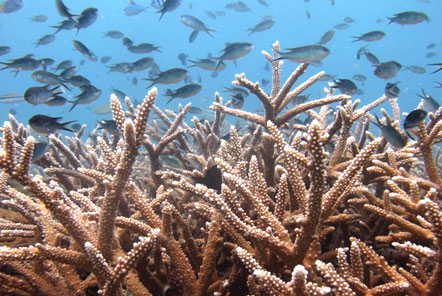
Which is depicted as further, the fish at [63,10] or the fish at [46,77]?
the fish at [46,77]

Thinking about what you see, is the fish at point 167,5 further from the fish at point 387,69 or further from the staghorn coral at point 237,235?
the staghorn coral at point 237,235

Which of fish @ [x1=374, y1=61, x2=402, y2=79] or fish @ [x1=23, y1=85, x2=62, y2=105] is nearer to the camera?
fish @ [x1=23, y1=85, x2=62, y2=105]

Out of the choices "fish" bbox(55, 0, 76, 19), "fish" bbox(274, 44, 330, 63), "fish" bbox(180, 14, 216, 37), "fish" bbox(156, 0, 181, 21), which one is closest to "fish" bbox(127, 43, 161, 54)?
"fish" bbox(180, 14, 216, 37)

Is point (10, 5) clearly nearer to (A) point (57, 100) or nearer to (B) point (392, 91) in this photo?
(A) point (57, 100)

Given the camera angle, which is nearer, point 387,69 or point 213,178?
point 213,178

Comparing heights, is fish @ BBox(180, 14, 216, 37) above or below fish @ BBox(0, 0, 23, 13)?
above

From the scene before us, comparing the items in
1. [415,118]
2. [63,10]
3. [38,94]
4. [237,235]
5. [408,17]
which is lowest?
[38,94]

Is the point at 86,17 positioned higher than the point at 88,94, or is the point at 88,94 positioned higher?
the point at 86,17

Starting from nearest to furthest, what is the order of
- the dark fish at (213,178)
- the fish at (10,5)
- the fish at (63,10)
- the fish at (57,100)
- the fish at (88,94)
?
1. the dark fish at (213,178)
2. the fish at (57,100)
3. the fish at (88,94)
4. the fish at (63,10)
5. the fish at (10,5)

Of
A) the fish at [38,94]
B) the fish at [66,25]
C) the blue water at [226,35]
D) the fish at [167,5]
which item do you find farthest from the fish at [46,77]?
the blue water at [226,35]

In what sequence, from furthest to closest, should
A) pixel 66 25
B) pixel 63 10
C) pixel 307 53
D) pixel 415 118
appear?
pixel 66 25 → pixel 63 10 → pixel 307 53 → pixel 415 118

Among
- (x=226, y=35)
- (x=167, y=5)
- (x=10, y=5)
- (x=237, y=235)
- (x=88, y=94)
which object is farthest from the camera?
(x=226, y=35)

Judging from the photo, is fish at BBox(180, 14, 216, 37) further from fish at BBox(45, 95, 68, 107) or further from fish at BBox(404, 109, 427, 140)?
fish at BBox(404, 109, 427, 140)

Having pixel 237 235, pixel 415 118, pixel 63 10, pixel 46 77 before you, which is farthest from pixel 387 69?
pixel 46 77
